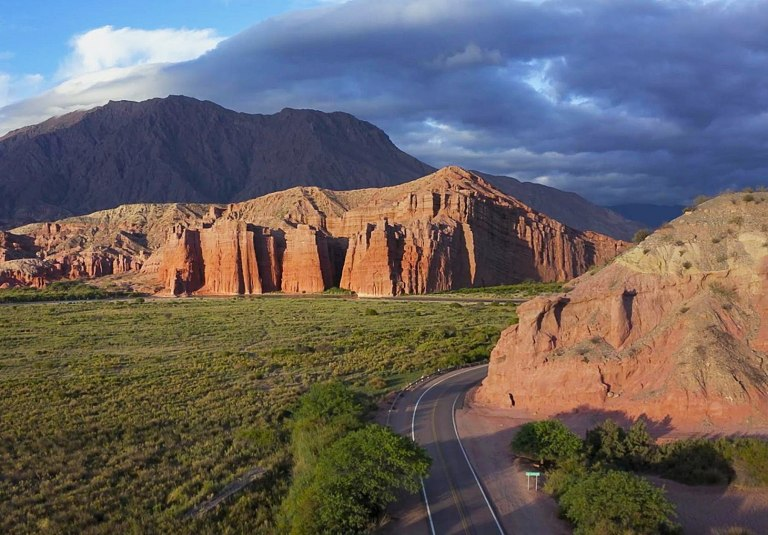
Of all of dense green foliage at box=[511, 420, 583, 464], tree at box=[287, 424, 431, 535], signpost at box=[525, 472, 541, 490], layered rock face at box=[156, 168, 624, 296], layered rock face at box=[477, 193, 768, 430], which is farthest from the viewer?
layered rock face at box=[156, 168, 624, 296]

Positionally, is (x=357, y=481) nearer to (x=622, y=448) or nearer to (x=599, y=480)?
(x=599, y=480)

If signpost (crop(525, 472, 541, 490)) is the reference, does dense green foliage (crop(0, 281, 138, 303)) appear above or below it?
above

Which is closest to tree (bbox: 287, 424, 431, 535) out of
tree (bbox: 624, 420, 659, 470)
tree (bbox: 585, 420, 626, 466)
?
tree (bbox: 585, 420, 626, 466)

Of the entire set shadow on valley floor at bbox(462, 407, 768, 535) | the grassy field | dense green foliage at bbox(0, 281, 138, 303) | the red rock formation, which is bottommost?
shadow on valley floor at bbox(462, 407, 768, 535)

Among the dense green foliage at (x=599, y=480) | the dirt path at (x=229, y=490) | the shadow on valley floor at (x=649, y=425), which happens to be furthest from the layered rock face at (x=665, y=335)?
the dirt path at (x=229, y=490)

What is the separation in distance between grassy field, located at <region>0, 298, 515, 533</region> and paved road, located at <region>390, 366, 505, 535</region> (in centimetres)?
349

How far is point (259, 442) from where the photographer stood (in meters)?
21.3

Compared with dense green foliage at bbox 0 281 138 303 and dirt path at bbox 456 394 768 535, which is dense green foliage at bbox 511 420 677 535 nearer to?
dirt path at bbox 456 394 768 535

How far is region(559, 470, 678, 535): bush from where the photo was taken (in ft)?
42.9

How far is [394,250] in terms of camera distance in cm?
10000

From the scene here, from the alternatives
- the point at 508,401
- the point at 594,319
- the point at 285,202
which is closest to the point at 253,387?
the point at 508,401

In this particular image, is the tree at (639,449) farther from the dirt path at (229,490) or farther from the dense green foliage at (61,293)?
the dense green foliage at (61,293)

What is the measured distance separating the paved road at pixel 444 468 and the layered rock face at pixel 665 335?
2575 millimetres

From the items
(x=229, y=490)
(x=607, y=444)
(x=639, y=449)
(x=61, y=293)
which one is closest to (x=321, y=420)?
(x=229, y=490)
